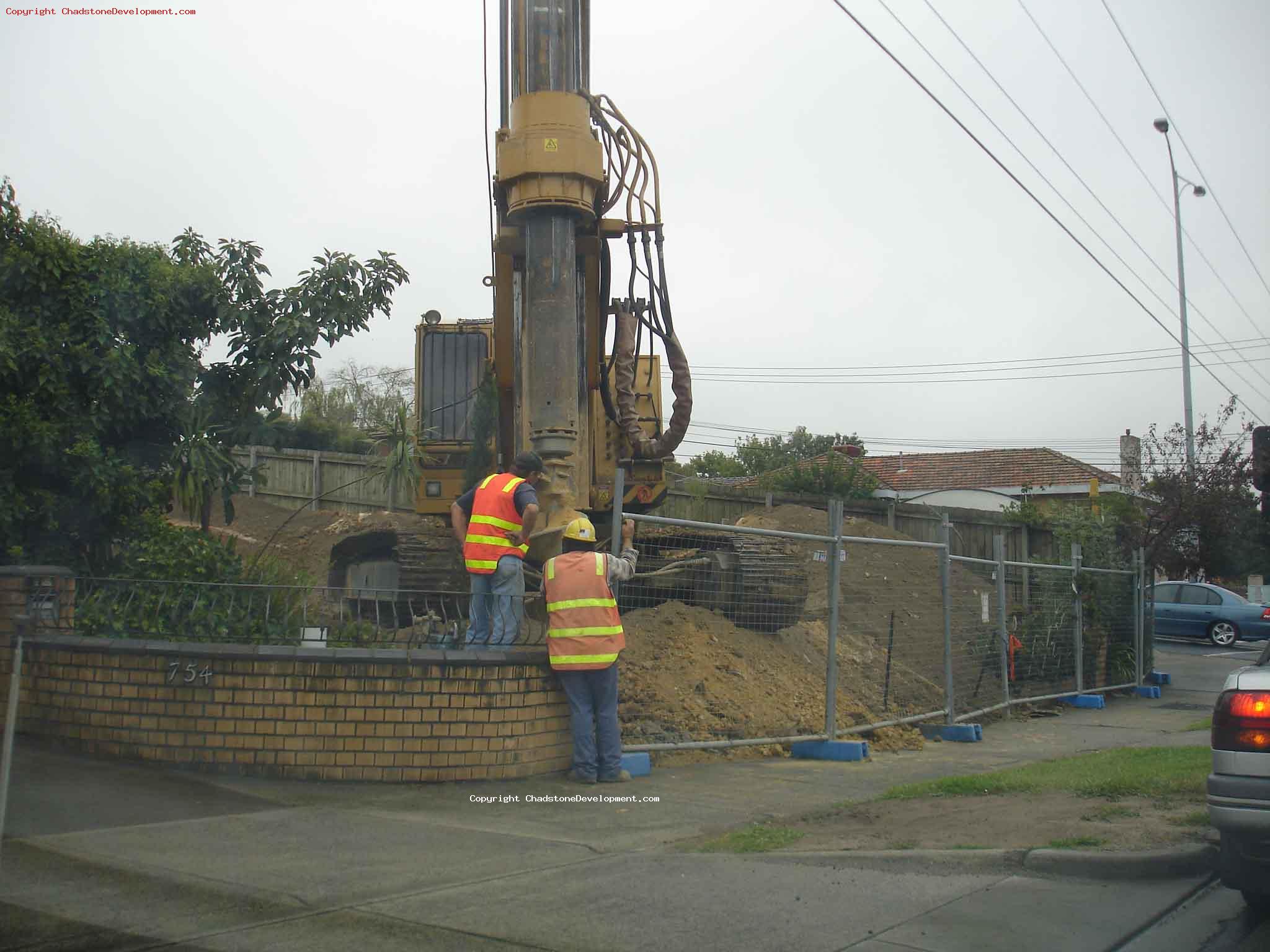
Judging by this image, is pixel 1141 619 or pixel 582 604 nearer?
pixel 582 604

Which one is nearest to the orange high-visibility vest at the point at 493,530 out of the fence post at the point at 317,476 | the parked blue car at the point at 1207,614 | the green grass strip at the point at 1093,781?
the green grass strip at the point at 1093,781

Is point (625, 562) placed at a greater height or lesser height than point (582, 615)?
greater

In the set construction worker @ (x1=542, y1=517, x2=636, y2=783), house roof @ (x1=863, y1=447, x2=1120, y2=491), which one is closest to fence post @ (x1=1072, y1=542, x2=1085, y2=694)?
construction worker @ (x1=542, y1=517, x2=636, y2=783)

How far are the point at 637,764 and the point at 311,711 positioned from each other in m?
2.17

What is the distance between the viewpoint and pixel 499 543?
7785 mm

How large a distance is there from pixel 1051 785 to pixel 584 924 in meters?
3.77

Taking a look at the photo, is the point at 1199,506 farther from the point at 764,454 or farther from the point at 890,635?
the point at 764,454

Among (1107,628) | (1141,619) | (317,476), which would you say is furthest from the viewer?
(317,476)

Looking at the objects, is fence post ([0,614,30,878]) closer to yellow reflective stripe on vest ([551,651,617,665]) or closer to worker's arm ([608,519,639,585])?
yellow reflective stripe on vest ([551,651,617,665])

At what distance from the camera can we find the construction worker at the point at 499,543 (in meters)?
7.66

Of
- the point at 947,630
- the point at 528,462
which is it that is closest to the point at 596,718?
the point at 528,462

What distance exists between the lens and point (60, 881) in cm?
471

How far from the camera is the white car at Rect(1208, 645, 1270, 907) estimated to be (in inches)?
171

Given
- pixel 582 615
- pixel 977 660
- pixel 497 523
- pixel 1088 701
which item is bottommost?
pixel 1088 701
